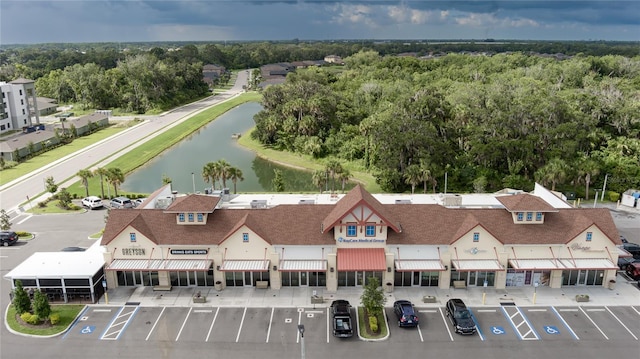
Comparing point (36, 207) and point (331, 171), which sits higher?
point (331, 171)

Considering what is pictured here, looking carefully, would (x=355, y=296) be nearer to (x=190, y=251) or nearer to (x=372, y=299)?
(x=372, y=299)

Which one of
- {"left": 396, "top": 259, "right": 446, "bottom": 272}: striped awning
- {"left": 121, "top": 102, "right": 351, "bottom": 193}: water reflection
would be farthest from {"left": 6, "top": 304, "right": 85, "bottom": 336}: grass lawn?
{"left": 121, "top": 102, "right": 351, "bottom": 193}: water reflection

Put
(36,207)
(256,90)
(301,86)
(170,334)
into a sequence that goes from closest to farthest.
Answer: (170,334) → (36,207) → (301,86) → (256,90)

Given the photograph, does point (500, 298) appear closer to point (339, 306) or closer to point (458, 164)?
point (339, 306)

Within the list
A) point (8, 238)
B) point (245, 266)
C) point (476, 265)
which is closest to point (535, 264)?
point (476, 265)

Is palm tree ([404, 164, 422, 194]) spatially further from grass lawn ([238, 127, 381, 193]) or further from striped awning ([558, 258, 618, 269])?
striped awning ([558, 258, 618, 269])

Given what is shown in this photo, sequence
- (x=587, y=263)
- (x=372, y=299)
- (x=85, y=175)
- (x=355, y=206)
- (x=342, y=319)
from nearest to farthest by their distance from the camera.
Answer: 1. (x=372, y=299)
2. (x=342, y=319)
3. (x=355, y=206)
4. (x=587, y=263)
5. (x=85, y=175)

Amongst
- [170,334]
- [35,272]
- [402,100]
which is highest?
[402,100]

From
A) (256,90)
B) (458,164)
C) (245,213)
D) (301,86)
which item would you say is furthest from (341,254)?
(256,90)
